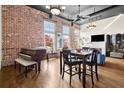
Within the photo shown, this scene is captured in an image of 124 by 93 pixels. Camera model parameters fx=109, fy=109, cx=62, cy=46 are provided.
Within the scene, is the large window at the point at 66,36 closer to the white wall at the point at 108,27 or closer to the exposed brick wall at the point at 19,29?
the white wall at the point at 108,27

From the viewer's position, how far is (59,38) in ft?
27.9

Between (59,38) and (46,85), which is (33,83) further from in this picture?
(59,38)

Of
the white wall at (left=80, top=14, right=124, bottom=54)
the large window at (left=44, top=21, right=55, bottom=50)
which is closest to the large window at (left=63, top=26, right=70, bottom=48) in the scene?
the large window at (left=44, top=21, right=55, bottom=50)

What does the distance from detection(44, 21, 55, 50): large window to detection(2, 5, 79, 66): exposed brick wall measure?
16.0 inches

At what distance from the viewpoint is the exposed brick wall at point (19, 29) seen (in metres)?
5.06

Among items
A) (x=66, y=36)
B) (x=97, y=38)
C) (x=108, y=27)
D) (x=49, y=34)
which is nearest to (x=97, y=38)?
(x=97, y=38)

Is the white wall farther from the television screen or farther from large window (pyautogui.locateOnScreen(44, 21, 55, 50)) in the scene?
large window (pyautogui.locateOnScreen(44, 21, 55, 50))

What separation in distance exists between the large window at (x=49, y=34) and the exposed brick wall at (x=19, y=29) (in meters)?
0.41

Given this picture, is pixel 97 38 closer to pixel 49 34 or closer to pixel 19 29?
pixel 49 34

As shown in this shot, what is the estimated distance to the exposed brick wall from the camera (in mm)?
5063

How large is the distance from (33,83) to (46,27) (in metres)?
4.95

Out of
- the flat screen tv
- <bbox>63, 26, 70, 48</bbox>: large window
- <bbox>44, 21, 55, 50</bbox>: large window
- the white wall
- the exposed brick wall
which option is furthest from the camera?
the flat screen tv
